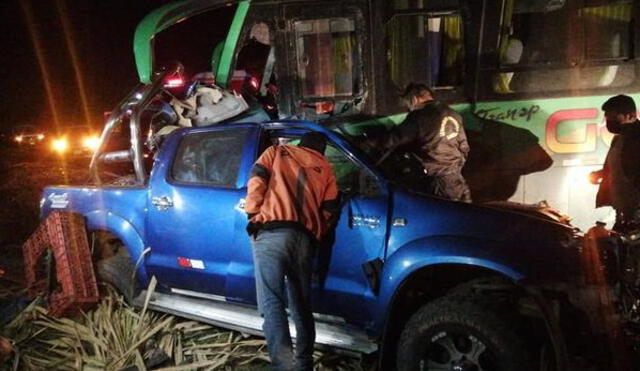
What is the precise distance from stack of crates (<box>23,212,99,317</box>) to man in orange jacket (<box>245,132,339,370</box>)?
2.08 meters

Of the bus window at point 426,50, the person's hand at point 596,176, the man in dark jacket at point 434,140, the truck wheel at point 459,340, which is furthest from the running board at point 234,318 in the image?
the bus window at point 426,50

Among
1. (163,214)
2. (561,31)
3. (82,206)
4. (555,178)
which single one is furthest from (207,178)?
(561,31)

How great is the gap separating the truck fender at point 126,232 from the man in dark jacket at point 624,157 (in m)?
3.81

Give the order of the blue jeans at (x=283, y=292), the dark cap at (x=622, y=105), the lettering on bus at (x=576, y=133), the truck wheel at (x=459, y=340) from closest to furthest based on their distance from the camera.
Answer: the truck wheel at (x=459, y=340) < the blue jeans at (x=283, y=292) < the dark cap at (x=622, y=105) < the lettering on bus at (x=576, y=133)

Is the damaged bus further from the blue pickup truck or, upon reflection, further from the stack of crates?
the stack of crates

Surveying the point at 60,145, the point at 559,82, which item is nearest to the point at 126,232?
the point at 559,82

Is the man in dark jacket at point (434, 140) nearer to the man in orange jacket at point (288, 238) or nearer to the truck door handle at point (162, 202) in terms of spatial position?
the man in orange jacket at point (288, 238)

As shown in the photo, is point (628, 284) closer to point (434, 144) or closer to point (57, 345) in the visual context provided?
point (434, 144)

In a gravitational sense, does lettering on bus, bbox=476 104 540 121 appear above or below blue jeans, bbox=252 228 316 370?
above

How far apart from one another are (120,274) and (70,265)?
45cm

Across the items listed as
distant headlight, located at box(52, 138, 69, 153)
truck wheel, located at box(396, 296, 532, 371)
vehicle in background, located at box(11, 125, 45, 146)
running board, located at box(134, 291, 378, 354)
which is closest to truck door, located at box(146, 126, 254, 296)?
running board, located at box(134, 291, 378, 354)

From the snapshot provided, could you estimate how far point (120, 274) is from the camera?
4746 mm

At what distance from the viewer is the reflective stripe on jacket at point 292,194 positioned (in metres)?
3.44

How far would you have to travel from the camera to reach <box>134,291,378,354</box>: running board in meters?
3.55
